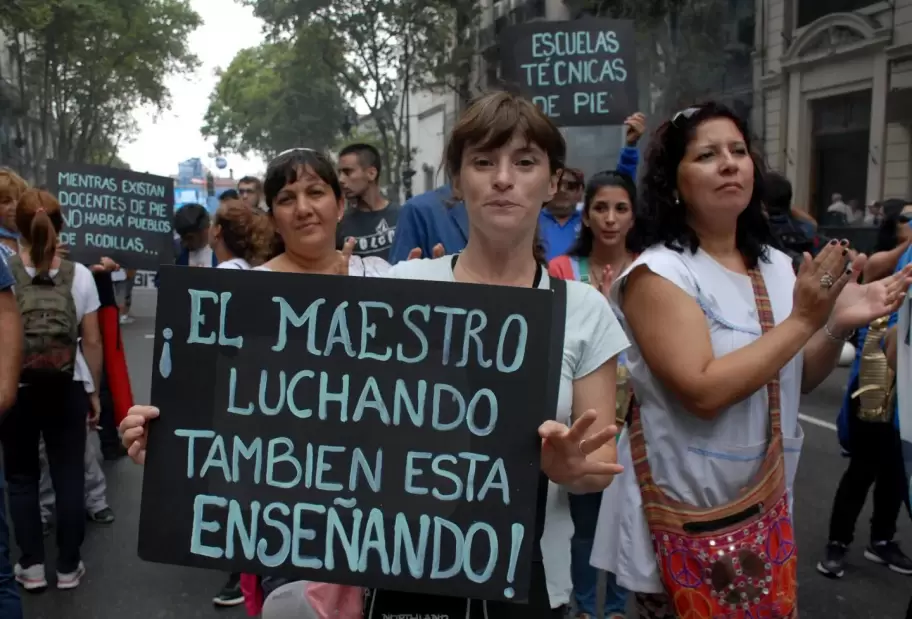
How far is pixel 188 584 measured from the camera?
4.29m

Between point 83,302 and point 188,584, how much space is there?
4.93 feet

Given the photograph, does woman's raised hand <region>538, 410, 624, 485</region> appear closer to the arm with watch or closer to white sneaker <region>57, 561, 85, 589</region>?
the arm with watch

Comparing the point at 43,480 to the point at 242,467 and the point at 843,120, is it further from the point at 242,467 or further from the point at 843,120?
the point at 843,120

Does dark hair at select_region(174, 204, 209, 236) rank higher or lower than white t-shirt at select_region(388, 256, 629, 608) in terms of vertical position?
higher

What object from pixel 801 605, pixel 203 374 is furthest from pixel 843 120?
pixel 203 374

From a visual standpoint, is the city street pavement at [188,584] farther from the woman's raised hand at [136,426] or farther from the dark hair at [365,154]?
the woman's raised hand at [136,426]

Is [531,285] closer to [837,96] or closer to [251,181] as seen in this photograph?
[251,181]

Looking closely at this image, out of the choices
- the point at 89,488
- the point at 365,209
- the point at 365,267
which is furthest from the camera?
the point at 89,488

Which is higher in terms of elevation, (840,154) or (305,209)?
(840,154)

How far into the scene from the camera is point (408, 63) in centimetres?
2691

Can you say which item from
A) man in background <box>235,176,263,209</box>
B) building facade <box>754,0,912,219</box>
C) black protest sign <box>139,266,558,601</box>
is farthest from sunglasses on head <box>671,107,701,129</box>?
building facade <box>754,0,912,219</box>

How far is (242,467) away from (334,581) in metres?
0.30

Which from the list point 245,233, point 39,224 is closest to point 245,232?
point 245,233

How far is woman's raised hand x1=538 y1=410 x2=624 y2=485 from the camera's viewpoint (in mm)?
1647
